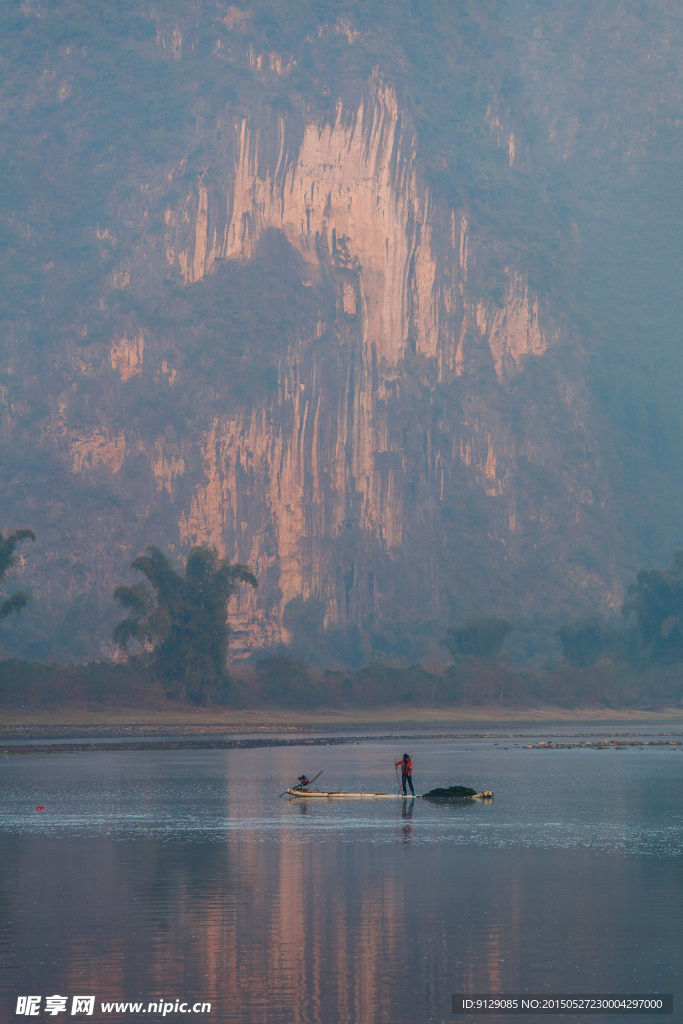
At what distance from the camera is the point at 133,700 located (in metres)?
128

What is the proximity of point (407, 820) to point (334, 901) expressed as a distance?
1694cm

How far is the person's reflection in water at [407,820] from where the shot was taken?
3781 cm

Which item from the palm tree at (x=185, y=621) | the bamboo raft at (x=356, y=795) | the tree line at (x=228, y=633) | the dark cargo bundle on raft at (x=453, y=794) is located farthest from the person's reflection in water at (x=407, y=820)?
the palm tree at (x=185, y=621)

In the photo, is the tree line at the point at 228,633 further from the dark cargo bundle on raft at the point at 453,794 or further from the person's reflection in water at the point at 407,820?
the person's reflection in water at the point at 407,820

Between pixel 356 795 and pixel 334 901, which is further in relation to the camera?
pixel 356 795

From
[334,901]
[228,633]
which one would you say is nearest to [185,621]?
[228,633]

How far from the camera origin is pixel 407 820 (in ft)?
142

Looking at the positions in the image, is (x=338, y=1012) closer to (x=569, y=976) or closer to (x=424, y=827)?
(x=569, y=976)
